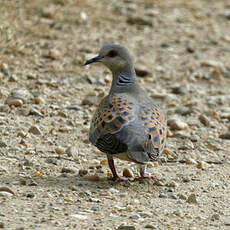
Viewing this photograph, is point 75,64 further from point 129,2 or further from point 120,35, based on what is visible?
point 129,2

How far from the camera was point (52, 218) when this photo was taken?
4.72 metres

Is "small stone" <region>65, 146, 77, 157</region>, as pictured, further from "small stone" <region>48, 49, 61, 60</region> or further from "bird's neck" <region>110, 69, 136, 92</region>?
"small stone" <region>48, 49, 61, 60</region>

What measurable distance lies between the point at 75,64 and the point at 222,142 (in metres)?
2.95

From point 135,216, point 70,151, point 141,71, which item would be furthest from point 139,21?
point 135,216

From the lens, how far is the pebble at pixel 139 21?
12.2 meters

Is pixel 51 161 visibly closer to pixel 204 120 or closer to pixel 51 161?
pixel 51 161

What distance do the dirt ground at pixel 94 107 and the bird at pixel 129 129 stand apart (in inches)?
14.0

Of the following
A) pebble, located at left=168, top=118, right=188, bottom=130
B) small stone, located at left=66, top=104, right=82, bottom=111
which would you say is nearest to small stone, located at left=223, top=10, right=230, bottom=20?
pebble, located at left=168, top=118, right=188, bottom=130

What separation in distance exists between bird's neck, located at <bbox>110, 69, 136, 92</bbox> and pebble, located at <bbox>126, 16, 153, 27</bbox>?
5.73m

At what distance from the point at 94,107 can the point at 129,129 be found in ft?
9.43

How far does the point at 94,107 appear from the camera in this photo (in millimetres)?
8312

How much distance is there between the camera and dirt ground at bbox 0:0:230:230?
513cm

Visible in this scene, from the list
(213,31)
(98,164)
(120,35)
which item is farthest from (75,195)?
(213,31)

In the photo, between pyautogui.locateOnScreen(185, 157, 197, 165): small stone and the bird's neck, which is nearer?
the bird's neck
